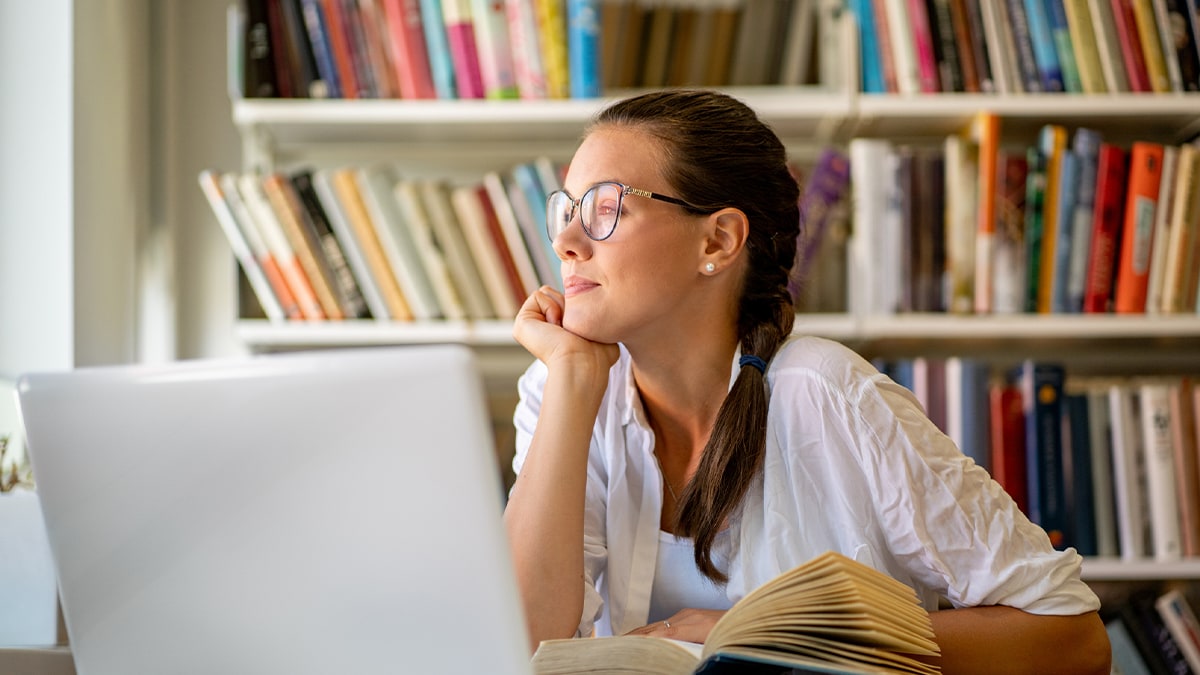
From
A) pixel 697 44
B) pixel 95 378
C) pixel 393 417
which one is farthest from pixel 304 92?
pixel 393 417

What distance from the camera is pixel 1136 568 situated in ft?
6.15

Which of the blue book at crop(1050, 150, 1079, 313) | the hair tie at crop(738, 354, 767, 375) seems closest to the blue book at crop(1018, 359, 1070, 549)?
the blue book at crop(1050, 150, 1079, 313)

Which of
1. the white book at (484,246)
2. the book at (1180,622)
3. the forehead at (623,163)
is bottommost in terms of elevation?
the book at (1180,622)

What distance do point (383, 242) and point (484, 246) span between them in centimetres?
18

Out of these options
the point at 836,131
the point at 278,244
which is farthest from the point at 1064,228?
the point at 278,244

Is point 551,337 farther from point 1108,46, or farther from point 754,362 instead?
point 1108,46

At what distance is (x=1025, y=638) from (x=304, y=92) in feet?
4.84

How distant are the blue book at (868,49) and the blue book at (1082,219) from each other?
36 centimetres

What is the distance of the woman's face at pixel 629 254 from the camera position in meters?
1.23

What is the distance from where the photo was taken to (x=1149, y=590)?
6.83ft

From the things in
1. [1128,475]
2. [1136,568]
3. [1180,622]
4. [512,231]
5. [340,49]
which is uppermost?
[340,49]

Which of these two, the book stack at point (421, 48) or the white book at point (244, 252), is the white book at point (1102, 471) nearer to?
the book stack at point (421, 48)

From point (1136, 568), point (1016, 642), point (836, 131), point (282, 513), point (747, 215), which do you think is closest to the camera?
point (282, 513)

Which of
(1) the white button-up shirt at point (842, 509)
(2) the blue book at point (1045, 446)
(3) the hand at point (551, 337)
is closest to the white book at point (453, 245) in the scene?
(3) the hand at point (551, 337)
